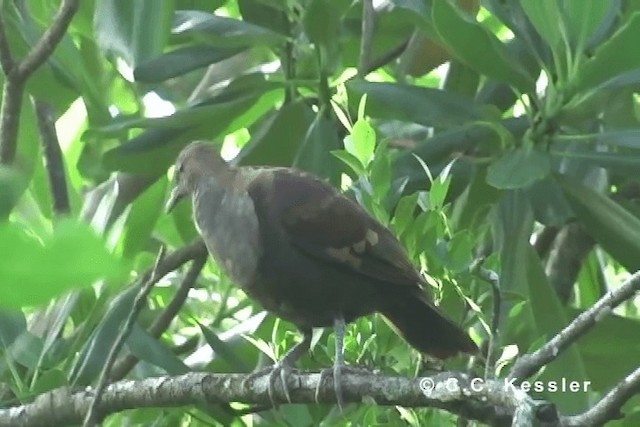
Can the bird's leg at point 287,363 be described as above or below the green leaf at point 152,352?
above

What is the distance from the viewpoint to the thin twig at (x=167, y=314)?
4.84ft

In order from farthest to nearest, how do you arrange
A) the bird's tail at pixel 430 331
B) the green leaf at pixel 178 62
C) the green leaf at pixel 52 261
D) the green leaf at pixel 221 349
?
the green leaf at pixel 178 62
the green leaf at pixel 221 349
the bird's tail at pixel 430 331
the green leaf at pixel 52 261

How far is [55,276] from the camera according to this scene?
0.13 meters

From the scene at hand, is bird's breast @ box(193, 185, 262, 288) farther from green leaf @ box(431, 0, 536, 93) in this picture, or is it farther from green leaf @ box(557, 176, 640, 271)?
green leaf @ box(557, 176, 640, 271)

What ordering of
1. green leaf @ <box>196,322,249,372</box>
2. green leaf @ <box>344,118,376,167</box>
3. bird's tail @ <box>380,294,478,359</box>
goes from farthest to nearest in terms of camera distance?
green leaf @ <box>196,322,249,372</box> → bird's tail @ <box>380,294,478,359</box> → green leaf @ <box>344,118,376,167</box>

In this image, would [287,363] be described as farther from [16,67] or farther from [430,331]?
[16,67]

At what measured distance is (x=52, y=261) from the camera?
0.42 feet

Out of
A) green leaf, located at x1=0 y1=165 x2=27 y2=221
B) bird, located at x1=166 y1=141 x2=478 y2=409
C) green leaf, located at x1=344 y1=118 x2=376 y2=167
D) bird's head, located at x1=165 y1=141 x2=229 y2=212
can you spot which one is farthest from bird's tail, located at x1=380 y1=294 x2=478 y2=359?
green leaf, located at x1=0 y1=165 x2=27 y2=221

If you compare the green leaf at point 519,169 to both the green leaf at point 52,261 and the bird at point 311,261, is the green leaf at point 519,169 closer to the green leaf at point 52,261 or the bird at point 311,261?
the bird at point 311,261

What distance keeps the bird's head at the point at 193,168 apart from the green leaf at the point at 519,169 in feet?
1.20

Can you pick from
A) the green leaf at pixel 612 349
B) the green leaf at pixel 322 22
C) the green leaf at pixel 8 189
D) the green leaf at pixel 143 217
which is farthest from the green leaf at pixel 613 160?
the green leaf at pixel 8 189

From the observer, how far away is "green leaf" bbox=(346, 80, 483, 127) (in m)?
1.33

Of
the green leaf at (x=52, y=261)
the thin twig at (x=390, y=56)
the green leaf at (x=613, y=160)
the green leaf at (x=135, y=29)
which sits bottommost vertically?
the thin twig at (x=390, y=56)

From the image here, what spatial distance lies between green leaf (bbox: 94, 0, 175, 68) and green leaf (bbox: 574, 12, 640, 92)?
54cm
